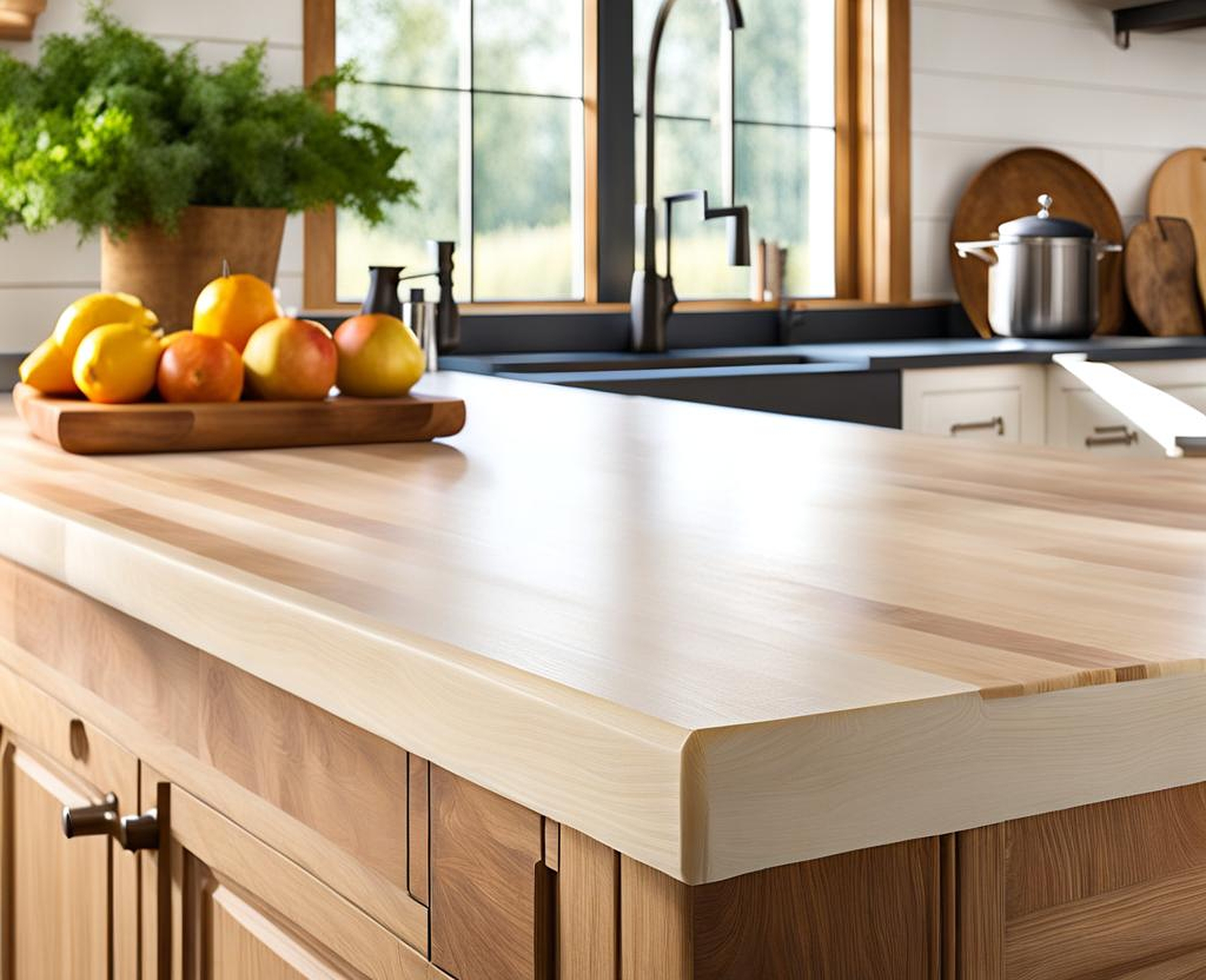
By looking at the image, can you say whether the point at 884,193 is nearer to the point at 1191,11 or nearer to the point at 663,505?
the point at 1191,11

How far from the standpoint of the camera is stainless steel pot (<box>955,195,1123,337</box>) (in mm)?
3236

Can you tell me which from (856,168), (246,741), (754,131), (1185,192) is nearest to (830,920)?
(246,741)

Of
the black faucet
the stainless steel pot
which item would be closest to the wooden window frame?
the black faucet

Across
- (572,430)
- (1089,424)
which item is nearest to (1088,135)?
(1089,424)

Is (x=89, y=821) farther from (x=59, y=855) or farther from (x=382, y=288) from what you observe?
(x=382, y=288)

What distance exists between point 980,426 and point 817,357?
0.33m

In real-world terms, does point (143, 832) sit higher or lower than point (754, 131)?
lower

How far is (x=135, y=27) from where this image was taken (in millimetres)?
2656

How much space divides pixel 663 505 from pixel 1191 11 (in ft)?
10.5

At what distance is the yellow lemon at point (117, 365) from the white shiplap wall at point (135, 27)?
4.03 feet

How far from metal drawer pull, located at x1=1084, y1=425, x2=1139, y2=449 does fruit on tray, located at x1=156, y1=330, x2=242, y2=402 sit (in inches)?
85.9

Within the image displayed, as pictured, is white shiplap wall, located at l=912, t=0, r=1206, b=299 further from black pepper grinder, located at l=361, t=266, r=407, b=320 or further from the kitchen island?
the kitchen island

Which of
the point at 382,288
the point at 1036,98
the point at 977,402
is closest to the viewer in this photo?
the point at 382,288

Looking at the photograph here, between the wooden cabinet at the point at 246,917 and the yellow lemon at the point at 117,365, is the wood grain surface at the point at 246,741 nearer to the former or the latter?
the wooden cabinet at the point at 246,917
